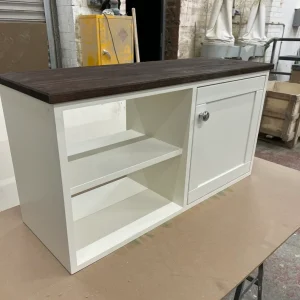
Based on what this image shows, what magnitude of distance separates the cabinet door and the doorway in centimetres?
234

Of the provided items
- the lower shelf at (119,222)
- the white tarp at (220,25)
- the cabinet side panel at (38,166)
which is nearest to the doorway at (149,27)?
the white tarp at (220,25)

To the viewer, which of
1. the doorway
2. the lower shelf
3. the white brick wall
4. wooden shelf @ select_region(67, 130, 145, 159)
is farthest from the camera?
the doorway

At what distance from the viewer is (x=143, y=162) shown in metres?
0.90

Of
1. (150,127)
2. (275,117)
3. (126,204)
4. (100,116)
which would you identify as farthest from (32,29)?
(275,117)

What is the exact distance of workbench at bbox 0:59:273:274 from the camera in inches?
27.8

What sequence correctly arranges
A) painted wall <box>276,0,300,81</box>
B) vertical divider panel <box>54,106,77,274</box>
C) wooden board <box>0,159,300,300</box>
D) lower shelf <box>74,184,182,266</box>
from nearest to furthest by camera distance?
vertical divider panel <box>54,106,77,274</box> → wooden board <box>0,159,300,300</box> → lower shelf <box>74,184,182,266</box> → painted wall <box>276,0,300,81</box>

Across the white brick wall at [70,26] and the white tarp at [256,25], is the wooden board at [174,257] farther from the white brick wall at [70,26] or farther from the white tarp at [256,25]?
the white tarp at [256,25]

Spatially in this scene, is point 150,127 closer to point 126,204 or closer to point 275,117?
point 126,204

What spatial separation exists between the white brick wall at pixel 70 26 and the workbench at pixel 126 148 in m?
1.66

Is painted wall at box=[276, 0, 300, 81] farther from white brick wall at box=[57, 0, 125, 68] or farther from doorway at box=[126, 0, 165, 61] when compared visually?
white brick wall at box=[57, 0, 125, 68]

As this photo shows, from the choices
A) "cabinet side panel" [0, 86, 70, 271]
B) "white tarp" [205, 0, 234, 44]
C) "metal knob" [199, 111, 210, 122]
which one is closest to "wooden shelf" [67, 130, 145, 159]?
"cabinet side panel" [0, 86, 70, 271]

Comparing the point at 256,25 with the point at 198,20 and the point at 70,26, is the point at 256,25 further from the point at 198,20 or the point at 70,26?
the point at 70,26

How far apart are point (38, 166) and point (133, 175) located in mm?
528

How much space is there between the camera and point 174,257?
34.1 inches
